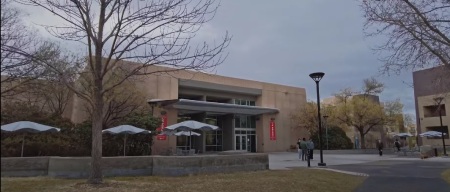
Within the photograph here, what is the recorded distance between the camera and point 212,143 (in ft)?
153

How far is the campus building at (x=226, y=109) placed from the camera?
39219mm

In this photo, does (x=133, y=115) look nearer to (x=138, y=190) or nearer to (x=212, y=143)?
(x=212, y=143)

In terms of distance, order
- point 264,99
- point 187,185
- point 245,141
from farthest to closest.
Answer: point 264,99
point 245,141
point 187,185

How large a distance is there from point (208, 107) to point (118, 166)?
89.5 feet

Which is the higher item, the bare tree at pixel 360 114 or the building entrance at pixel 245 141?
the bare tree at pixel 360 114

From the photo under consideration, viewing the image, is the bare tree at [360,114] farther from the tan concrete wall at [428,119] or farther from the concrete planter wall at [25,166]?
the concrete planter wall at [25,166]

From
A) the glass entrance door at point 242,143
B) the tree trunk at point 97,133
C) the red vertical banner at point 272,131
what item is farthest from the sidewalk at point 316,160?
the red vertical banner at point 272,131

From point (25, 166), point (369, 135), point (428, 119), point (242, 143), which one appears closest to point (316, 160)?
point (242, 143)

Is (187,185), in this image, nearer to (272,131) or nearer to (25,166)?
(25,166)

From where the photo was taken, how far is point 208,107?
41.5m

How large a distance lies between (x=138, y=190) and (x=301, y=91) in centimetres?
4904

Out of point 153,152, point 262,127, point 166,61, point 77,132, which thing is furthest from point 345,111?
point 166,61

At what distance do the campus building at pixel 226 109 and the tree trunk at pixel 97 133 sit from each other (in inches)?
940

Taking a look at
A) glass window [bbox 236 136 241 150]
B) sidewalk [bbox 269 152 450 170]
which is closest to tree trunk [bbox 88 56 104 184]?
sidewalk [bbox 269 152 450 170]
